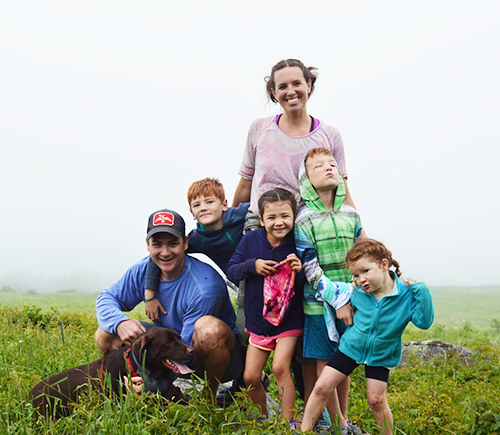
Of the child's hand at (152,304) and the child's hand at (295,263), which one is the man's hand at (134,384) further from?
the child's hand at (295,263)

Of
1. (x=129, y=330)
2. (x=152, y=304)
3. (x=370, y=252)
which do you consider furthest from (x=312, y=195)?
(x=129, y=330)

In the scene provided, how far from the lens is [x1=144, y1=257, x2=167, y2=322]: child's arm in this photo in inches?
171

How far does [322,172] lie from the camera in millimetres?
3838

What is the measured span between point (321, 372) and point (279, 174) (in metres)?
1.66

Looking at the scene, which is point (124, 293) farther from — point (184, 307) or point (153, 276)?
point (184, 307)

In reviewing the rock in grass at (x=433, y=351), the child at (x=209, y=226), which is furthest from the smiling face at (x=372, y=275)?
the rock in grass at (x=433, y=351)

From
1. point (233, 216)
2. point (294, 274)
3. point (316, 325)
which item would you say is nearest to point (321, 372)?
point (316, 325)

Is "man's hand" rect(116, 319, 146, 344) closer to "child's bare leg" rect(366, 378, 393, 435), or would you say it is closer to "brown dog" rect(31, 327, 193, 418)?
"brown dog" rect(31, 327, 193, 418)

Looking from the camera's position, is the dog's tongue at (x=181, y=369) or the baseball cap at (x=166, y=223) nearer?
the dog's tongue at (x=181, y=369)

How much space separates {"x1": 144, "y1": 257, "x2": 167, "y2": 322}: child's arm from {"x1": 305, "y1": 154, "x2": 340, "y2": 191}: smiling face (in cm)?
160

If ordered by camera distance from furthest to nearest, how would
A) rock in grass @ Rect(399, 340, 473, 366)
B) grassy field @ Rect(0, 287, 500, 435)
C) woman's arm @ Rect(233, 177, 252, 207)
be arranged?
1. rock in grass @ Rect(399, 340, 473, 366)
2. woman's arm @ Rect(233, 177, 252, 207)
3. grassy field @ Rect(0, 287, 500, 435)

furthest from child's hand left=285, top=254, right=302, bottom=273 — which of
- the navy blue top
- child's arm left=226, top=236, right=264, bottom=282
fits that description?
child's arm left=226, top=236, right=264, bottom=282

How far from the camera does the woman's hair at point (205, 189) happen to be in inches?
168

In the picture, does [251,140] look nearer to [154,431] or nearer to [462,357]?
[154,431]
